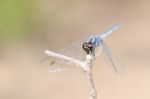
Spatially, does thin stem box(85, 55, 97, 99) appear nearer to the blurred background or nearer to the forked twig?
the forked twig

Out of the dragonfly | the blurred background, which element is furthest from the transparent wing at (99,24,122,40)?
the blurred background

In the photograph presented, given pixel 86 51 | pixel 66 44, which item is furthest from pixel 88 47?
pixel 66 44

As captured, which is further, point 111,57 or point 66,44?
point 66,44

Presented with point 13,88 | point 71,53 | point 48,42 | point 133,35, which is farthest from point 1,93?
point 71,53

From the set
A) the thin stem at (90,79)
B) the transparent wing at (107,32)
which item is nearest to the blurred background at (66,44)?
the transparent wing at (107,32)

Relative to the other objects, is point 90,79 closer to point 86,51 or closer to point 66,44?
point 86,51

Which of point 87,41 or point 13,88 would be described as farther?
point 13,88

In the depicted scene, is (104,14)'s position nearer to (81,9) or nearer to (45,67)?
(81,9)

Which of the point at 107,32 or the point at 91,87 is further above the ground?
the point at 107,32
